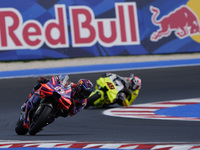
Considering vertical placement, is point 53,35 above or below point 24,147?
above

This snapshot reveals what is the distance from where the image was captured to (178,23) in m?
20.3

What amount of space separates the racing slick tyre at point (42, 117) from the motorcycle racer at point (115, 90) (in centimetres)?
459

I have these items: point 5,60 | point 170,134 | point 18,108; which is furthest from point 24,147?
point 5,60

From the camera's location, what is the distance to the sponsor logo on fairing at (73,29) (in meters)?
A: 18.0

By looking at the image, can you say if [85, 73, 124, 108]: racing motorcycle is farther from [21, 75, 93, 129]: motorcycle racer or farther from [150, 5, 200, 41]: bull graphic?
[150, 5, 200, 41]: bull graphic

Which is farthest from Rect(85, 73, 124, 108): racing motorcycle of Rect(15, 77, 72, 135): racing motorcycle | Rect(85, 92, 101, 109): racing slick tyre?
Rect(15, 77, 72, 135): racing motorcycle

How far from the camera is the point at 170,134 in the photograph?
8.75 m

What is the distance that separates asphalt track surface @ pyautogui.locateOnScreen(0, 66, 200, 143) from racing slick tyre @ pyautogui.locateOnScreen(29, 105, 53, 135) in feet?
0.61

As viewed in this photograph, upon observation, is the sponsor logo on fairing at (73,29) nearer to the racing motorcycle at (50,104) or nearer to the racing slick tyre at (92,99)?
the racing slick tyre at (92,99)

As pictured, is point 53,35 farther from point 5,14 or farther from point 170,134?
point 170,134

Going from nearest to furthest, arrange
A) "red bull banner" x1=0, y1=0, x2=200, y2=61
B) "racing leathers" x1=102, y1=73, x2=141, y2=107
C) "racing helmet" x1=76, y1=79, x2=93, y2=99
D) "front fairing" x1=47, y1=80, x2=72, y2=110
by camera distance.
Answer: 1. "front fairing" x1=47, y1=80, x2=72, y2=110
2. "racing helmet" x1=76, y1=79, x2=93, y2=99
3. "racing leathers" x1=102, y1=73, x2=141, y2=107
4. "red bull banner" x1=0, y1=0, x2=200, y2=61

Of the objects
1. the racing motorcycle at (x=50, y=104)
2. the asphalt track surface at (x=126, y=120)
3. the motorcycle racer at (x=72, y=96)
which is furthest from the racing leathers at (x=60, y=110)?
the asphalt track surface at (x=126, y=120)

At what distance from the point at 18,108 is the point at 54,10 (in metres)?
→ 6.08

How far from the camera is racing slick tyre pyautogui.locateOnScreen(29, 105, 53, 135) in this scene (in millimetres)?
8273
